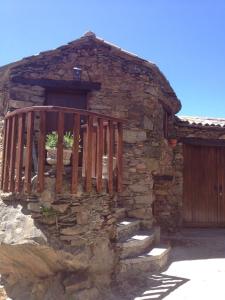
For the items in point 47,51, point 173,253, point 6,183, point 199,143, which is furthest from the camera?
point 199,143

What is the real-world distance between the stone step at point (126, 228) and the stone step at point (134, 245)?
4.4 inches

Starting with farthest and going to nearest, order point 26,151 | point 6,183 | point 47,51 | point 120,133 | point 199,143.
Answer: point 199,143, point 47,51, point 120,133, point 6,183, point 26,151

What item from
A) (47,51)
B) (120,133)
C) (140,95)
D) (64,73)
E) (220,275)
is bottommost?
(220,275)

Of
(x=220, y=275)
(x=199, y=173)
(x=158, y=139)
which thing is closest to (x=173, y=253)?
(x=220, y=275)

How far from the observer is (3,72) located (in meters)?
7.02

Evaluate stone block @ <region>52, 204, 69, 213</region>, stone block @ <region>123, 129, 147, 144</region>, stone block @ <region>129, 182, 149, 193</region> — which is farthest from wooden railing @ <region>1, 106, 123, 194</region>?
stone block @ <region>123, 129, 147, 144</region>

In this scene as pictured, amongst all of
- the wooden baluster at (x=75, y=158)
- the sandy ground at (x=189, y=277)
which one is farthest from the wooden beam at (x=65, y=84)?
the sandy ground at (x=189, y=277)

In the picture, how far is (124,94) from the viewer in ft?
22.9

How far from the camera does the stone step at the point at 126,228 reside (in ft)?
17.4

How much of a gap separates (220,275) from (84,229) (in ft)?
8.06

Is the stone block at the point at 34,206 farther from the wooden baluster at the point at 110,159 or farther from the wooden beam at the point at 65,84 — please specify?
the wooden beam at the point at 65,84

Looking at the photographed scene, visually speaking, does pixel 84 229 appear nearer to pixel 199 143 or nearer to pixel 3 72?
pixel 3 72

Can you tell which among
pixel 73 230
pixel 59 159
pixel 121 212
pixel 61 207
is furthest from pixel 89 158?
pixel 121 212

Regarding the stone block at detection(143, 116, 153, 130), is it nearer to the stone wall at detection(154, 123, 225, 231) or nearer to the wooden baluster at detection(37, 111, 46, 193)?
the stone wall at detection(154, 123, 225, 231)
